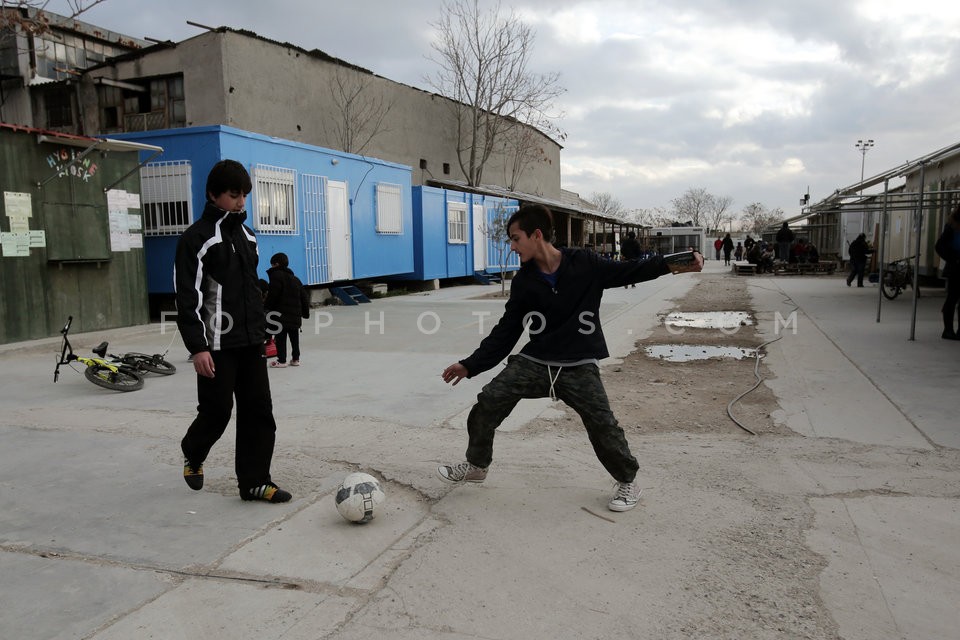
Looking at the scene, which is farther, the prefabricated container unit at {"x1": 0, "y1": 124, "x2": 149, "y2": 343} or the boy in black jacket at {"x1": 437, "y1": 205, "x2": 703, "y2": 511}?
the prefabricated container unit at {"x1": 0, "y1": 124, "x2": 149, "y2": 343}

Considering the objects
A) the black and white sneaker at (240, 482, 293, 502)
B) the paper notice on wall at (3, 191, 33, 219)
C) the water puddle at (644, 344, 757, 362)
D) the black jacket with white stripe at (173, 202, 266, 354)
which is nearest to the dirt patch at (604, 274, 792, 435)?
the water puddle at (644, 344, 757, 362)

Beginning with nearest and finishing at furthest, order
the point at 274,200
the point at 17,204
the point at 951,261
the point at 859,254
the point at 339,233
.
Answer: the point at 951,261 < the point at 17,204 < the point at 274,200 < the point at 339,233 < the point at 859,254

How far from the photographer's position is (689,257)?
154 inches

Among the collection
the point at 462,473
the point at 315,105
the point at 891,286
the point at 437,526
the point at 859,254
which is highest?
the point at 315,105

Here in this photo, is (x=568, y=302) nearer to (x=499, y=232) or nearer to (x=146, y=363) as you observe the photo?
(x=146, y=363)

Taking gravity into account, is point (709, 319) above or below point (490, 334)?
below

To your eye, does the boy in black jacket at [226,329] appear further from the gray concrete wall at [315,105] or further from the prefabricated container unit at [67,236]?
the gray concrete wall at [315,105]

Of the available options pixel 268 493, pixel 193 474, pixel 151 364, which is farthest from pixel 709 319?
pixel 193 474

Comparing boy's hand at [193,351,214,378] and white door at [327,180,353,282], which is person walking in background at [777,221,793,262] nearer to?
white door at [327,180,353,282]

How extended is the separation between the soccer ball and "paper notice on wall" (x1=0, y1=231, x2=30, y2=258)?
8872mm

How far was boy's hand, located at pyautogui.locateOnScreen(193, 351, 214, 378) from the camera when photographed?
3791mm

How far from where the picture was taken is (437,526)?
3812 millimetres

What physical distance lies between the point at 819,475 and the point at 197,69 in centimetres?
2323

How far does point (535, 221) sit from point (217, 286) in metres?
1.76
